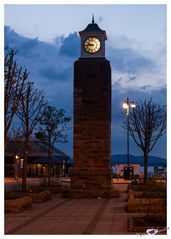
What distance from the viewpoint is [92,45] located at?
28672 millimetres

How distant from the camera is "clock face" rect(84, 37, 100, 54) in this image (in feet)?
93.1

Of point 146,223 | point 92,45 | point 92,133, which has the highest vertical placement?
point 92,45

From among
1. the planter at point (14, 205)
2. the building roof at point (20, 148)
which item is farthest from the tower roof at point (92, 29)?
the building roof at point (20, 148)

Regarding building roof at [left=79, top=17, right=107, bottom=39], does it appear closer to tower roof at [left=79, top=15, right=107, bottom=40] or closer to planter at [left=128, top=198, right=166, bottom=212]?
tower roof at [left=79, top=15, right=107, bottom=40]

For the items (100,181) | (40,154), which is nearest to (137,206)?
(100,181)

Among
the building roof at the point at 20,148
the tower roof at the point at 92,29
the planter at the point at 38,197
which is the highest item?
the tower roof at the point at 92,29

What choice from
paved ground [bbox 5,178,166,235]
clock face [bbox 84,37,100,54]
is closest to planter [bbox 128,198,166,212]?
paved ground [bbox 5,178,166,235]

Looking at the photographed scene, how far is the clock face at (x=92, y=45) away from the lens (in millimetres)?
28375

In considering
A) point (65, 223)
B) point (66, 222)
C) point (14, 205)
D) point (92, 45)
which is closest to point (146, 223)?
point (65, 223)

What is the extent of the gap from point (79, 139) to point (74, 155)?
0.91 m

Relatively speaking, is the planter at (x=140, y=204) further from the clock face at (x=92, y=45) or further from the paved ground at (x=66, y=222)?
the clock face at (x=92, y=45)

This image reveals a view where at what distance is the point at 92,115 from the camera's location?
27.8 metres

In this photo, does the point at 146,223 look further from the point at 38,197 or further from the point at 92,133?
the point at 92,133

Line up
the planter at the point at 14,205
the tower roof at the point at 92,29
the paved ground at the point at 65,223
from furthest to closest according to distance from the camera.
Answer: the tower roof at the point at 92,29 < the planter at the point at 14,205 < the paved ground at the point at 65,223
